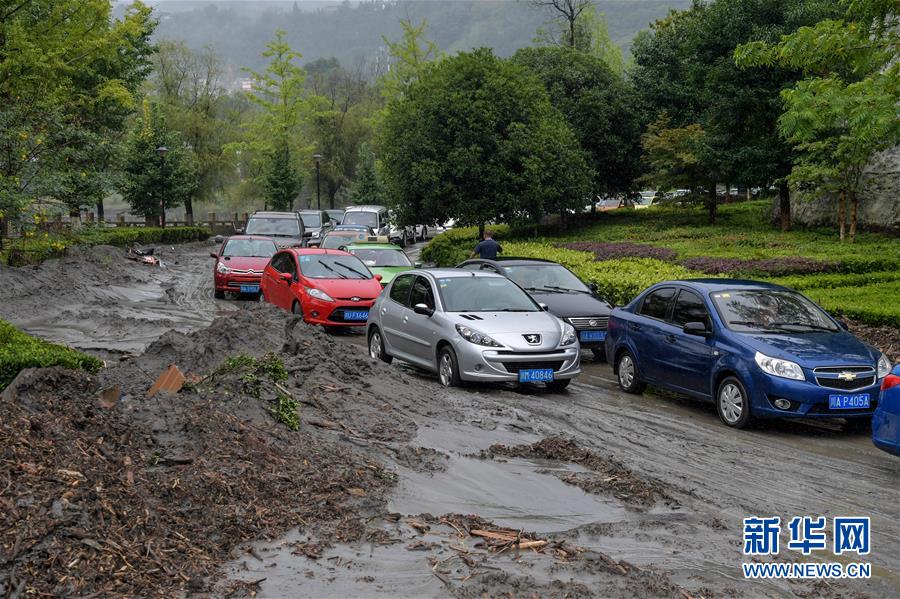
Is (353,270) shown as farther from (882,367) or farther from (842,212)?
(842,212)

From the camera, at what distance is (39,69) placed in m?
21.3

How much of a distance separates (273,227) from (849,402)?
22.8 m

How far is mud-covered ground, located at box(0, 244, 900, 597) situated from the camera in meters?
5.14

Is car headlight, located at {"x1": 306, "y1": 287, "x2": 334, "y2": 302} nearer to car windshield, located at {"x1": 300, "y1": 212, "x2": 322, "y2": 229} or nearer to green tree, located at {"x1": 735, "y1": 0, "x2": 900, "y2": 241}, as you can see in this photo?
green tree, located at {"x1": 735, "y1": 0, "x2": 900, "y2": 241}

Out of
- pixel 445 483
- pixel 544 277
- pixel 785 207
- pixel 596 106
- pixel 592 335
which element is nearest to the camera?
pixel 445 483

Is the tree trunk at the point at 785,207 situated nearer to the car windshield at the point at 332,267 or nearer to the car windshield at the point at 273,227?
the car windshield at the point at 273,227

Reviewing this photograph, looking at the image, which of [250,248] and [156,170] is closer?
[250,248]

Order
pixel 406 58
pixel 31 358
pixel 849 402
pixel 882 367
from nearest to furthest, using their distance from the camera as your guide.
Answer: pixel 31 358 < pixel 849 402 < pixel 882 367 < pixel 406 58

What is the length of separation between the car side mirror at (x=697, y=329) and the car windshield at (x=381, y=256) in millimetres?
11830

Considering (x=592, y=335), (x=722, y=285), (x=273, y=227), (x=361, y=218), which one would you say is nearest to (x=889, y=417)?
(x=722, y=285)

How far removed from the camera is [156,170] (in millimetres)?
48531

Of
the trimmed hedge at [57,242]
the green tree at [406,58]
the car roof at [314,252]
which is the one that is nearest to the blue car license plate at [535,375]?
the car roof at [314,252]

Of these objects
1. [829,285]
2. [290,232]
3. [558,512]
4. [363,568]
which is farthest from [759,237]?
[363,568]

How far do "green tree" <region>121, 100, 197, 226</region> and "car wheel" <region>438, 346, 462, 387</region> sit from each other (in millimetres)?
39271
